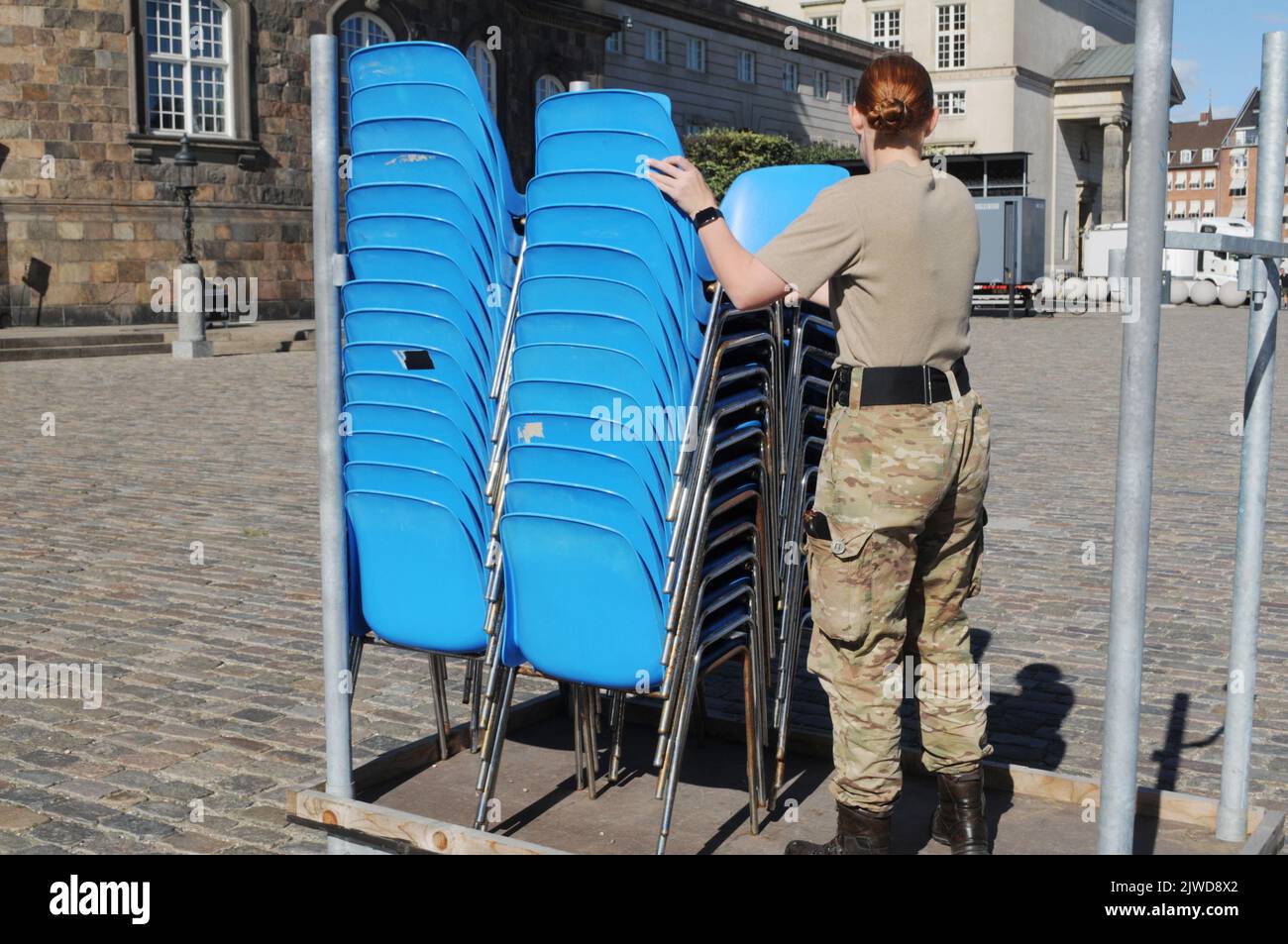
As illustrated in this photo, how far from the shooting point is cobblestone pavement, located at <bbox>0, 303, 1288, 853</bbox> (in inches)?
192

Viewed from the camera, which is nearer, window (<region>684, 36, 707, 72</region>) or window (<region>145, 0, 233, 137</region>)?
window (<region>145, 0, 233, 137</region>)

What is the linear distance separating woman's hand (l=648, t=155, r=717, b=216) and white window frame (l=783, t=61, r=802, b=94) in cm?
5953

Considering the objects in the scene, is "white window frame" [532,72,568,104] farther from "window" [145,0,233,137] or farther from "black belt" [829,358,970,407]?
"black belt" [829,358,970,407]

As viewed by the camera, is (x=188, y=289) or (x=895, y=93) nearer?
(x=895, y=93)

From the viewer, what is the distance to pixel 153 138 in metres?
29.8

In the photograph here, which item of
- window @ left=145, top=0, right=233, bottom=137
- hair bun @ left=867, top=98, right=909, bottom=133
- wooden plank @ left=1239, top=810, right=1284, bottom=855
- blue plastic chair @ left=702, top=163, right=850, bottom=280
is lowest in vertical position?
wooden plank @ left=1239, top=810, right=1284, bottom=855

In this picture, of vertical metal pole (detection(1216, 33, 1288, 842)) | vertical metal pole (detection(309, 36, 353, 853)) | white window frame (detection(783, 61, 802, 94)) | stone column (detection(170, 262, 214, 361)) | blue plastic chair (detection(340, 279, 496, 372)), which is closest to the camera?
vertical metal pole (detection(309, 36, 353, 853))

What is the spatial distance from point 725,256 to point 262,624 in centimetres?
422

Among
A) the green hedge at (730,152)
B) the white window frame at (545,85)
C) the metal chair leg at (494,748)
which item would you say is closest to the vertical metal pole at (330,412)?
the metal chair leg at (494,748)

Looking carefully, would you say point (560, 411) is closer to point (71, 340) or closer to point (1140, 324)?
point (1140, 324)

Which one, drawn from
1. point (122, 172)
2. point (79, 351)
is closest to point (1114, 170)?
point (122, 172)

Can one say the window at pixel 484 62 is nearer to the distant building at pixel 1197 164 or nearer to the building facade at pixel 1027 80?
the building facade at pixel 1027 80

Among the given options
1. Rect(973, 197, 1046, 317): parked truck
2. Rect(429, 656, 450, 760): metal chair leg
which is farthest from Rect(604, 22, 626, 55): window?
Rect(429, 656, 450, 760): metal chair leg
